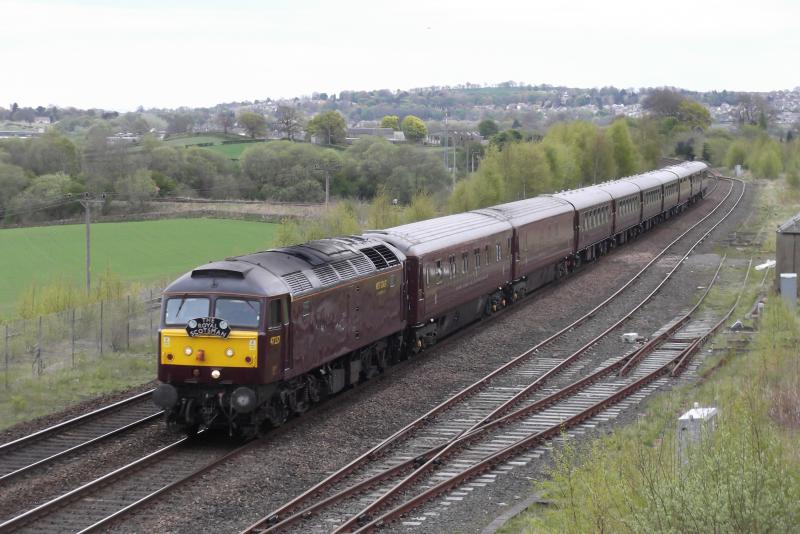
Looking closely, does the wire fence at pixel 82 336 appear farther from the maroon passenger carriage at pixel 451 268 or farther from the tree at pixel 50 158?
the tree at pixel 50 158

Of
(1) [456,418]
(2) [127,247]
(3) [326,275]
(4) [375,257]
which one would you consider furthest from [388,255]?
(2) [127,247]

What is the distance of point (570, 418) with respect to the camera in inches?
781

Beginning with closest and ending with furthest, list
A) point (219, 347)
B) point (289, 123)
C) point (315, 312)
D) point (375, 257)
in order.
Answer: point (219, 347) → point (315, 312) → point (375, 257) → point (289, 123)

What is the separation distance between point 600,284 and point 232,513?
86.6ft

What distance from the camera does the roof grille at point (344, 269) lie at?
21.0 meters

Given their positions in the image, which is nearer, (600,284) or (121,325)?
(121,325)

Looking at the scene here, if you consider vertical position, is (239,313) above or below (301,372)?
above

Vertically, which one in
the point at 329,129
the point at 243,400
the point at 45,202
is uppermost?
the point at 329,129

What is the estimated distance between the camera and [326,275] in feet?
66.7

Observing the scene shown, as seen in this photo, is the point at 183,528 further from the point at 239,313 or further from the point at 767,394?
the point at 767,394

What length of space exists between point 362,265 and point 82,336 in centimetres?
1134

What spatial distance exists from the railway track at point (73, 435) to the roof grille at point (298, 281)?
393cm

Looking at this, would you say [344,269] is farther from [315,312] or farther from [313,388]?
Answer: [313,388]

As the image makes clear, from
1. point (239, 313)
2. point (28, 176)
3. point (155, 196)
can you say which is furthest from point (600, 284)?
point (28, 176)
